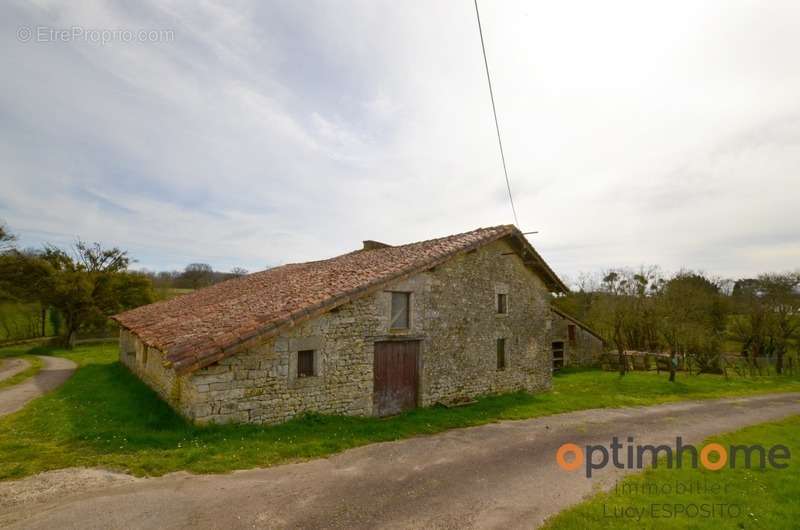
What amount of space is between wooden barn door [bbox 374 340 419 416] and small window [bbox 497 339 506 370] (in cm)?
402

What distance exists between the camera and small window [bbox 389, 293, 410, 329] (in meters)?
11.5

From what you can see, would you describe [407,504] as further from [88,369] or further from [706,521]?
[88,369]

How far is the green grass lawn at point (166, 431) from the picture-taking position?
6.80m

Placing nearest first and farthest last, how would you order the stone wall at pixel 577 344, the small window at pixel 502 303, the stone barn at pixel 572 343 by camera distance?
the small window at pixel 502 303 → the stone barn at pixel 572 343 → the stone wall at pixel 577 344

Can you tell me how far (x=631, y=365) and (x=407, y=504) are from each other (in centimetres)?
2633

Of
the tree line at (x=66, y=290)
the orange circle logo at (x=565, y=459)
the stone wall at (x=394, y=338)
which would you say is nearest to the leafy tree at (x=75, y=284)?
the tree line at (x=66, y=290)

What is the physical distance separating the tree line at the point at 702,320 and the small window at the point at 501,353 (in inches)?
425

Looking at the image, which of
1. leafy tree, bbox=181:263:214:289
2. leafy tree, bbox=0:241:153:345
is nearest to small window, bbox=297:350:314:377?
leafy tree, bbox=0:241:153:345

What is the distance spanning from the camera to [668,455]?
8.12m

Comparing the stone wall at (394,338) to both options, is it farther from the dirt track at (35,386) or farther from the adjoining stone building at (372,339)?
the dirt track at (35,386)

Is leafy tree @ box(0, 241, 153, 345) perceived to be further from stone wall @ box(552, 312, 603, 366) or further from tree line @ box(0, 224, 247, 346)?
stone wall @ box(552, 312, 603, 366)

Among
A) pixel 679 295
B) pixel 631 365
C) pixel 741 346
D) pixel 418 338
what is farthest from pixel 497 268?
pixel 741 346

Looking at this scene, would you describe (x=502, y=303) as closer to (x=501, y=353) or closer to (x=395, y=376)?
(x=501, y=353)

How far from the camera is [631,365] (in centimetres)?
2670
